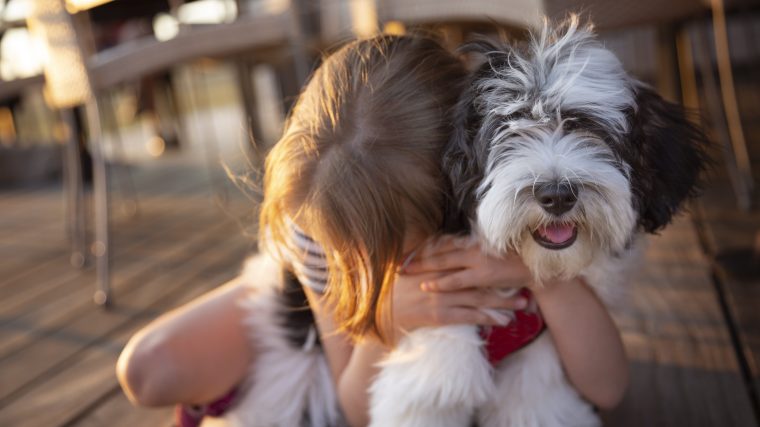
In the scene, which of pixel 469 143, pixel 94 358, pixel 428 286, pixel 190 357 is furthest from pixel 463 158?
pixel 94 358

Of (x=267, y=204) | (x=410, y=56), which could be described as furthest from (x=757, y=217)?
(x=267, y=204)

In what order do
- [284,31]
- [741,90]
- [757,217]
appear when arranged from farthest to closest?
[741,90]
[284,31]
[757,217]

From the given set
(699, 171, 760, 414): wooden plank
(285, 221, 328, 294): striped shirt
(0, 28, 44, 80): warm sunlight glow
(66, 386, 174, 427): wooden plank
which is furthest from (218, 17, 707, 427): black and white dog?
(0, 28, 44, 80): warm sunlight glow

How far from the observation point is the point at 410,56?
126 cm

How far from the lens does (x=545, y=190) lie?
3.19 ft

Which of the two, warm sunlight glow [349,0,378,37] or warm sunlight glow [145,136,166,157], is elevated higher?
warm sunlight glow [349,0,378,37]

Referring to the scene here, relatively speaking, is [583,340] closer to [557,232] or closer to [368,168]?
[557,232]

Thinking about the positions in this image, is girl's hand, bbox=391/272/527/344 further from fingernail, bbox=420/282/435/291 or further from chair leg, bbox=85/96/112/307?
chair leg, bbox=85/96/112/307

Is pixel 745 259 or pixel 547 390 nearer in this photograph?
pixel 547 390

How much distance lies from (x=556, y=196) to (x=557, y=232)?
0.34 feet

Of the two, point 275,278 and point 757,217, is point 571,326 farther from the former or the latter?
point 757,217

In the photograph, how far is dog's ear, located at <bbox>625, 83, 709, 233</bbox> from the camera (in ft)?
3.67

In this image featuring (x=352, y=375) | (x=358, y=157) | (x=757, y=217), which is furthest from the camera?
(x=757, y=217)

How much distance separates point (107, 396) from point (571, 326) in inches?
49.3
